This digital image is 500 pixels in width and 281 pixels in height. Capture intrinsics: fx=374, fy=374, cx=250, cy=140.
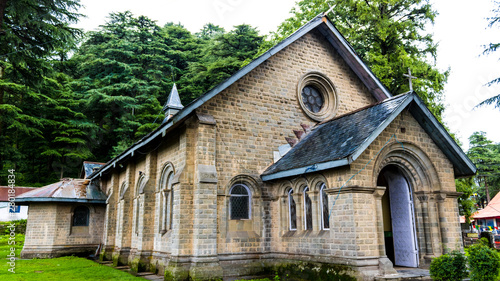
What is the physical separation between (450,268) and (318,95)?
9.27 meters

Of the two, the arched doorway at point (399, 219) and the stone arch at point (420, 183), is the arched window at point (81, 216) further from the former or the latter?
the stone arch at point (420, 183)

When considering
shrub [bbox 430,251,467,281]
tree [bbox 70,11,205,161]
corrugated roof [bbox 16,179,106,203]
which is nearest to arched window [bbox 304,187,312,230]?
shrub [bbox 430,251,467,281]

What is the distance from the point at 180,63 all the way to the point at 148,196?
32.8m

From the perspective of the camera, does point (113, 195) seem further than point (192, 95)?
No

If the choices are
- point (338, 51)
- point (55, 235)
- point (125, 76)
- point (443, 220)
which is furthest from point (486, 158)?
point (55, 235)

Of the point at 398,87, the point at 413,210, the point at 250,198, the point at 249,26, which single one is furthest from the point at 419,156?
the point at 249,26

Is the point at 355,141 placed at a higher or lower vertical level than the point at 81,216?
higher

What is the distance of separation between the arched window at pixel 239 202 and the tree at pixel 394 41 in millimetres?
12108

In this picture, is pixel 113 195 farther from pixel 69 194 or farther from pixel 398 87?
pixel 398 87

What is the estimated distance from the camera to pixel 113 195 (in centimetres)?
2089

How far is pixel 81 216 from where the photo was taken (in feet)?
73.9

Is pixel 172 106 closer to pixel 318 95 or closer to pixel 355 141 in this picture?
pixel 318 95

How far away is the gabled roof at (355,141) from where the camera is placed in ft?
33.1

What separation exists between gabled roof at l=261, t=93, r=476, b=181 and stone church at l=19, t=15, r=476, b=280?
48 mm
